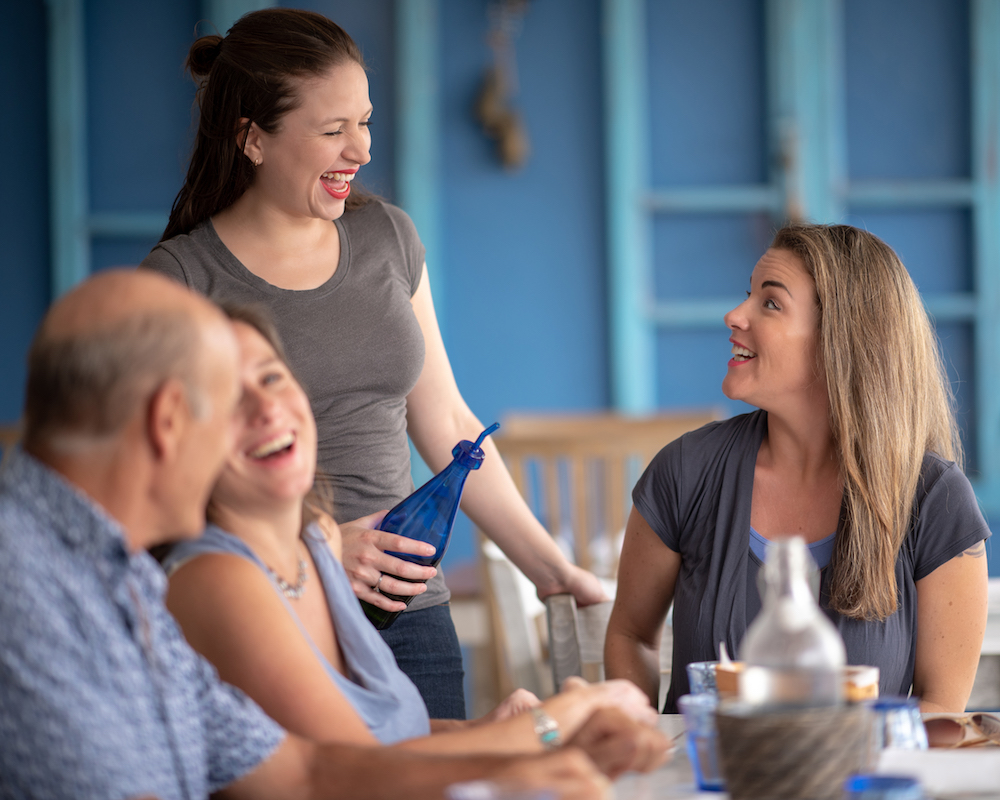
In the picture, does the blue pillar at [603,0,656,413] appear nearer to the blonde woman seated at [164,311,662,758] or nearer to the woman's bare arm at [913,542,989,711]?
the woman's bare arm at [913,542,989,711]

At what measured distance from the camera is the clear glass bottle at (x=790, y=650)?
79 cm

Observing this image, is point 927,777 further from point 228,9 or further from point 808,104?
point 228,9

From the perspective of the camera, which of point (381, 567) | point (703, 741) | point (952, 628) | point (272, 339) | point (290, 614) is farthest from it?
point (952, 628)

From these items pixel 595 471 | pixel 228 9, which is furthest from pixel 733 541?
pixel 228 9

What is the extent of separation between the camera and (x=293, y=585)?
1.11 meters

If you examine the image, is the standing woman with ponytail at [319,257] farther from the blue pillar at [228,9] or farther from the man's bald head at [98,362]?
the blue pillar at [228,9]

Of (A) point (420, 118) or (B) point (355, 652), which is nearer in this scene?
(B) point (355, 652)

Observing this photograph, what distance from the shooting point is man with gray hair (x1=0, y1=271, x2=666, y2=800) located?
723 mm

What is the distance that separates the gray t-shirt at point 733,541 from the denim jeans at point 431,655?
0.32 m

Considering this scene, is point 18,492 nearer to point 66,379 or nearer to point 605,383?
point 66,379

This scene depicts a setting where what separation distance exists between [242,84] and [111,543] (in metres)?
0.95

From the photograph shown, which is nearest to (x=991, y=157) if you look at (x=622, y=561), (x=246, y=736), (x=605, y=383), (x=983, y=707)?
(x=605, y=383)

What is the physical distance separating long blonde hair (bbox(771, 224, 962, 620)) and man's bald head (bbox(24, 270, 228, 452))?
104 cm

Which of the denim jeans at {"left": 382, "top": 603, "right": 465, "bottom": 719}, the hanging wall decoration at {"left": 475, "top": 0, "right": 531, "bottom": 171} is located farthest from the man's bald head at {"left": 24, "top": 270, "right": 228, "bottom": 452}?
the hanging wall decoration at {"left": 475, "top": 0, "right": 531, "bottom": 171}
